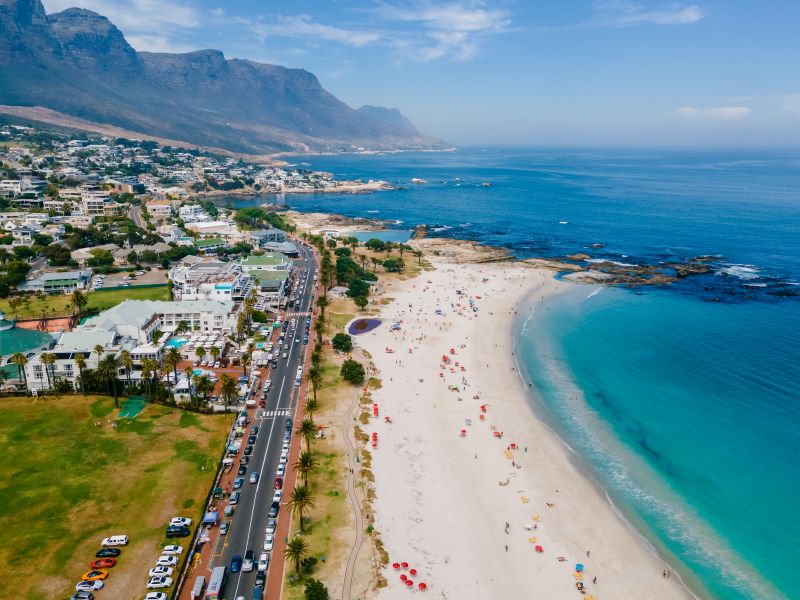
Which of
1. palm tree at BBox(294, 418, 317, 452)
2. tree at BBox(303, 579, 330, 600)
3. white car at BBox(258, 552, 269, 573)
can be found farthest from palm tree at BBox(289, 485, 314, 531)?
palm tree at BBox(294, 418, 317, 452)

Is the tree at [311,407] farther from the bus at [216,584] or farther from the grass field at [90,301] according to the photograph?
the grass field at [90,301]

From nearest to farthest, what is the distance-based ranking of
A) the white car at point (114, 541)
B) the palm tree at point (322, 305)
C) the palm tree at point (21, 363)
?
1. the white car at point (114, 541)
2. the palm tree at point (21, 363)
3. the palm tree at point (322, 305)

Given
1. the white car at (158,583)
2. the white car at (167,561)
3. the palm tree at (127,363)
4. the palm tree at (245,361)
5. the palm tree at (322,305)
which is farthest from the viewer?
the palm tree at (322,305)

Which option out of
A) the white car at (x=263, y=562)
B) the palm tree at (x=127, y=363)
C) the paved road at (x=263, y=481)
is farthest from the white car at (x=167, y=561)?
the palm tree at (x=127, y=363)

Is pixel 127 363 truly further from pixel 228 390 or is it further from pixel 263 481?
pixel 263 481

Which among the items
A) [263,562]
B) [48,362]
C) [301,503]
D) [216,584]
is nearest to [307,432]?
[301,503]

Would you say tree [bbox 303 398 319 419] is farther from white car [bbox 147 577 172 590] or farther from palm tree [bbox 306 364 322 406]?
white car [bbox 147 577 172 590]

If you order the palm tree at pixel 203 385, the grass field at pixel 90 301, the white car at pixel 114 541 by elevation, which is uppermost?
the palm tree at pixel 203 385
